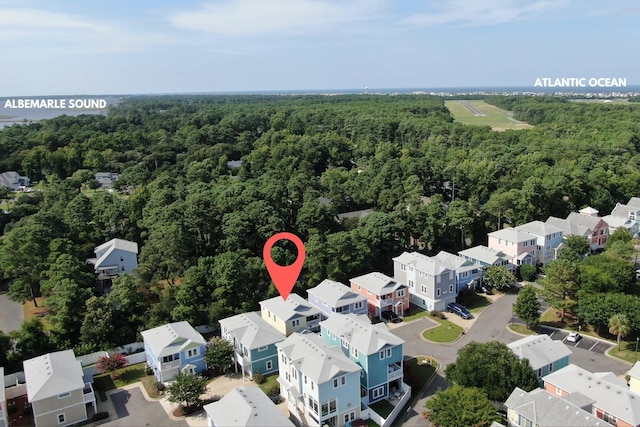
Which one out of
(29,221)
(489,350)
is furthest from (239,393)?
(29,221)

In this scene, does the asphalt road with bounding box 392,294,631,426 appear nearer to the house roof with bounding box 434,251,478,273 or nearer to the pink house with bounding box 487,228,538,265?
the house roof with bounding box 434,251,478,273

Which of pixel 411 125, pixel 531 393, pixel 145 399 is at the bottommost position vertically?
pixel 145 399

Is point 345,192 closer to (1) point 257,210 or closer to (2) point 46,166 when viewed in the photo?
(1) point 257,210

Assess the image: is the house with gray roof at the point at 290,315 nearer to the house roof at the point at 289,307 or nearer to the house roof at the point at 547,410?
the house roof at the point at 289,307

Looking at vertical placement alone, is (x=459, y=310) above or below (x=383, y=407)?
above

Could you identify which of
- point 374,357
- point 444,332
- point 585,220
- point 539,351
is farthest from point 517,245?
point 374,357

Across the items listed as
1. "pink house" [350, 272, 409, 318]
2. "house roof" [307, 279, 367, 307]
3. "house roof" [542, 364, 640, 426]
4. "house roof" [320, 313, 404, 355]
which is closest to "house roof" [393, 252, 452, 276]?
"pink house" [350, 272, 409, 318]

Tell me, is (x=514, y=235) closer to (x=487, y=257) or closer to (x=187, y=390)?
(x=487, y=257)
